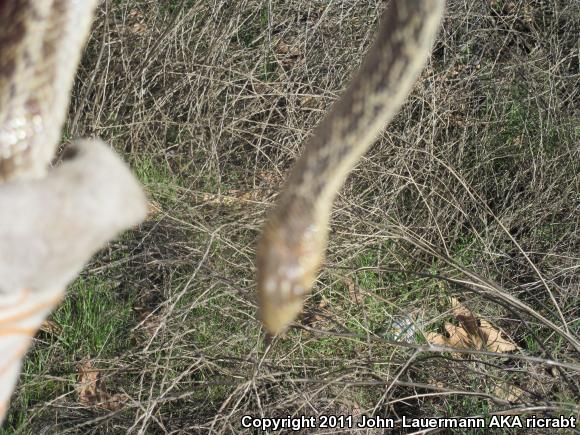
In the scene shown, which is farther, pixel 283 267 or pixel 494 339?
pixel 494 339

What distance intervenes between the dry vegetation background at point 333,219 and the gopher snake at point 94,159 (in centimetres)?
138

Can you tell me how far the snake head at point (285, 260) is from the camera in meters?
1.04

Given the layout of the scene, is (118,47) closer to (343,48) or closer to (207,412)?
(343,48)

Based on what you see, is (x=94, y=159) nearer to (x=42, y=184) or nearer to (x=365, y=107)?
(x=42, y=184)

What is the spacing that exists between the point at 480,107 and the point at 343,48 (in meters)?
0.69

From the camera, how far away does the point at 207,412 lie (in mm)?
2576

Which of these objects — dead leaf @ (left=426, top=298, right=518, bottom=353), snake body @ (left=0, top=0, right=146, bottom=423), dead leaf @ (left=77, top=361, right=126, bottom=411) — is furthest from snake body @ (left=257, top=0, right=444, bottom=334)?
dead leaf @ (left=426, top=298, right=518, bottom=353)

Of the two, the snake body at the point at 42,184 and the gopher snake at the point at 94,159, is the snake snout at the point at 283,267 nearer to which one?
the gopher snake at the point at 94,159

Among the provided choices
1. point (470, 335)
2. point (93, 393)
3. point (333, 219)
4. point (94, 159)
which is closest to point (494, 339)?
point (470, 335)

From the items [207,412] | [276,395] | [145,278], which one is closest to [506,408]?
[276,395]

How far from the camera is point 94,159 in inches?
35.5

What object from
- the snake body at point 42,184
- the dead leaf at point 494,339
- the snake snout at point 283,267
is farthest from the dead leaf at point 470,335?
→ the snake body at point 42,184

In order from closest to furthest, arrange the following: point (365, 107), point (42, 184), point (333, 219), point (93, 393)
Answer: point (42, 184) → point (365, 107) → point (93, 393) → point (333, 219)

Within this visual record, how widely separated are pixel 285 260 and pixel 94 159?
11.7 inches
